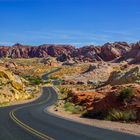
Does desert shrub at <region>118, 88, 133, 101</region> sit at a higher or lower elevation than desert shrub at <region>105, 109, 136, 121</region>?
higher

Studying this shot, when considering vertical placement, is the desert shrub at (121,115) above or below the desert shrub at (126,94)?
below

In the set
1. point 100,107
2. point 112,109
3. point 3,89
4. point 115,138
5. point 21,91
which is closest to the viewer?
point 115,138

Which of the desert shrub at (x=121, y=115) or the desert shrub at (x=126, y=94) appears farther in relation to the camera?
the desert shrub at (x=126, y=94)

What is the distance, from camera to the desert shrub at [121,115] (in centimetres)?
2638

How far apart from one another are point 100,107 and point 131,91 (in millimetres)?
3301

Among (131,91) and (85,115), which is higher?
(131,91)

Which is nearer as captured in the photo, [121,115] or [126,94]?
[121,115]

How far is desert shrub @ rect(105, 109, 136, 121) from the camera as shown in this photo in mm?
26384

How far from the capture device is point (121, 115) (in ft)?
90.2

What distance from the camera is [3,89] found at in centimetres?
7012

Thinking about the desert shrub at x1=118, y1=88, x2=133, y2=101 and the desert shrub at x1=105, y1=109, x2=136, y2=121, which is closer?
the desert shrub at x1=105, y1=109, x2=136, y2=121

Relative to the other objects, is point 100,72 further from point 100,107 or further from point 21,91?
point 100,107

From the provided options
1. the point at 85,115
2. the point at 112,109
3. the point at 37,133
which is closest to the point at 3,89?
the point at 85,115

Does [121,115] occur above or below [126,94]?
below
